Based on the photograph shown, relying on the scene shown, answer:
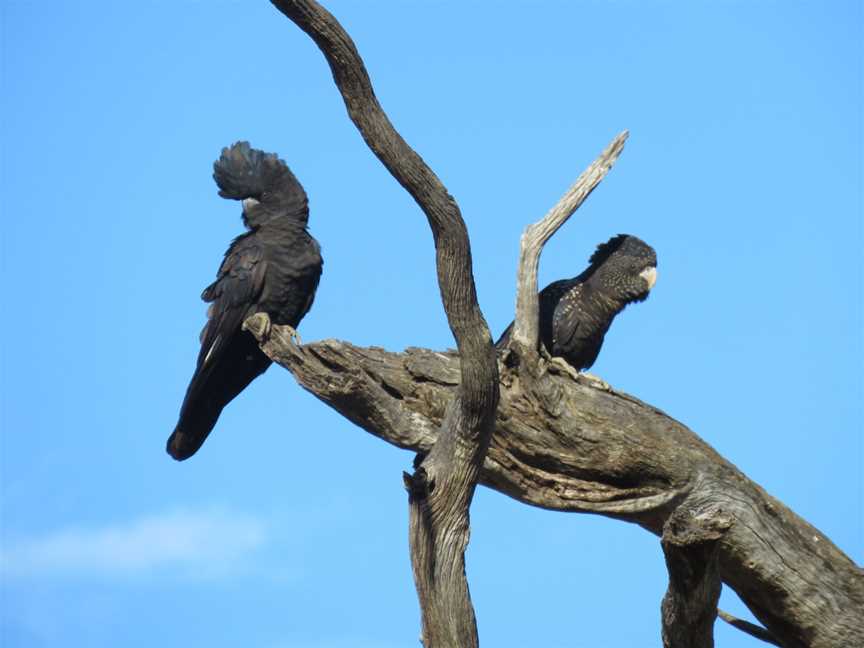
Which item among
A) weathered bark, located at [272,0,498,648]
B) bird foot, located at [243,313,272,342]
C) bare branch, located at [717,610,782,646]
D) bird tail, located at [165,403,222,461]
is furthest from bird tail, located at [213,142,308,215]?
bare branch, located at [717,610,782,646]

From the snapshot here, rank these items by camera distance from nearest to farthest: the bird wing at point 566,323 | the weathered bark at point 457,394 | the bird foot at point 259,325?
the weathered bark at point 457,394, the bird foot at point 259,325, the bird wing at point 566,323

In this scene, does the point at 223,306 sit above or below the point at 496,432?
above

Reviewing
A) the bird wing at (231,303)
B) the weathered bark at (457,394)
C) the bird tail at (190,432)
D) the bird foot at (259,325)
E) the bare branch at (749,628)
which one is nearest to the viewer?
the weathered bark at (457,394)

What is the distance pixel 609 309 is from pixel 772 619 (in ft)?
7.51

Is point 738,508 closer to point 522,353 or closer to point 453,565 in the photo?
point 522,353

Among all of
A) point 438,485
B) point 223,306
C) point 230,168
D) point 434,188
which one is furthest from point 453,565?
point 230,168

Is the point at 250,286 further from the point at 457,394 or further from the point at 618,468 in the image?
the point at 457,394

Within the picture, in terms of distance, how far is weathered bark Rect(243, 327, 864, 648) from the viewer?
636 centimetres

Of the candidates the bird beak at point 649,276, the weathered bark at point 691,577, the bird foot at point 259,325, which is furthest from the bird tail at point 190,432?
the weathered bark at point 691,577

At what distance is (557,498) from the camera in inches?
259

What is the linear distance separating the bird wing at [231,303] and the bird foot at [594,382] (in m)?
2.19

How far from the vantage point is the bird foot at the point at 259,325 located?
710 cm

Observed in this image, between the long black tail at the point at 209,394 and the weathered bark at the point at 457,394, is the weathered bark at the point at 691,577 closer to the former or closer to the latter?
the weathered bark at the point at 457,394

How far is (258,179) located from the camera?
786 centimetres
